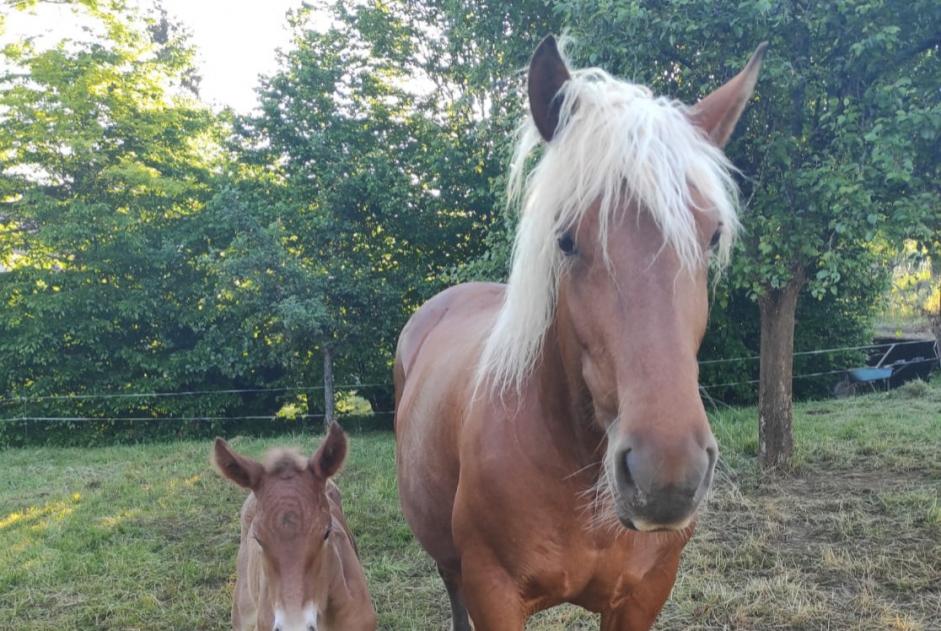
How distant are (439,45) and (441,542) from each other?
33.0 feet

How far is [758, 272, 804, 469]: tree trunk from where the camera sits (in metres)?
5.37

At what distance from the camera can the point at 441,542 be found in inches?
97.3

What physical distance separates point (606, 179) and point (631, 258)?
0.59 ft

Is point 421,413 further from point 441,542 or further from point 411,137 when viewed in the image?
point 411,137

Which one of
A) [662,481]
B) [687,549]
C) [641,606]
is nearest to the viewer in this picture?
[662,481]

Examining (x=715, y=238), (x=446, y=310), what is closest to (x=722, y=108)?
(x=715, y=238)

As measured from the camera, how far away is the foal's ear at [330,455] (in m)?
2.45

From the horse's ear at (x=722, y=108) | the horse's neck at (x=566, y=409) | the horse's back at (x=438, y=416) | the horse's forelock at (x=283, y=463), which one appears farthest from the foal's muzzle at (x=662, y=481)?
the horse's forelock at (x=283, y=463)

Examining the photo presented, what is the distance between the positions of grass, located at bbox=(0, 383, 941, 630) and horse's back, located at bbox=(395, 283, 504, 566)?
2.99 feet

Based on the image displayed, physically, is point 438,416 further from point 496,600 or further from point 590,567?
point 590,567

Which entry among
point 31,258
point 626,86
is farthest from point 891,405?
point 31,258

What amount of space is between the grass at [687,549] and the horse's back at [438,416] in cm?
91

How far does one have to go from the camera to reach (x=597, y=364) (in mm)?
1251

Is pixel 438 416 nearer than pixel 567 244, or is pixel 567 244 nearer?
pixel 567 244
